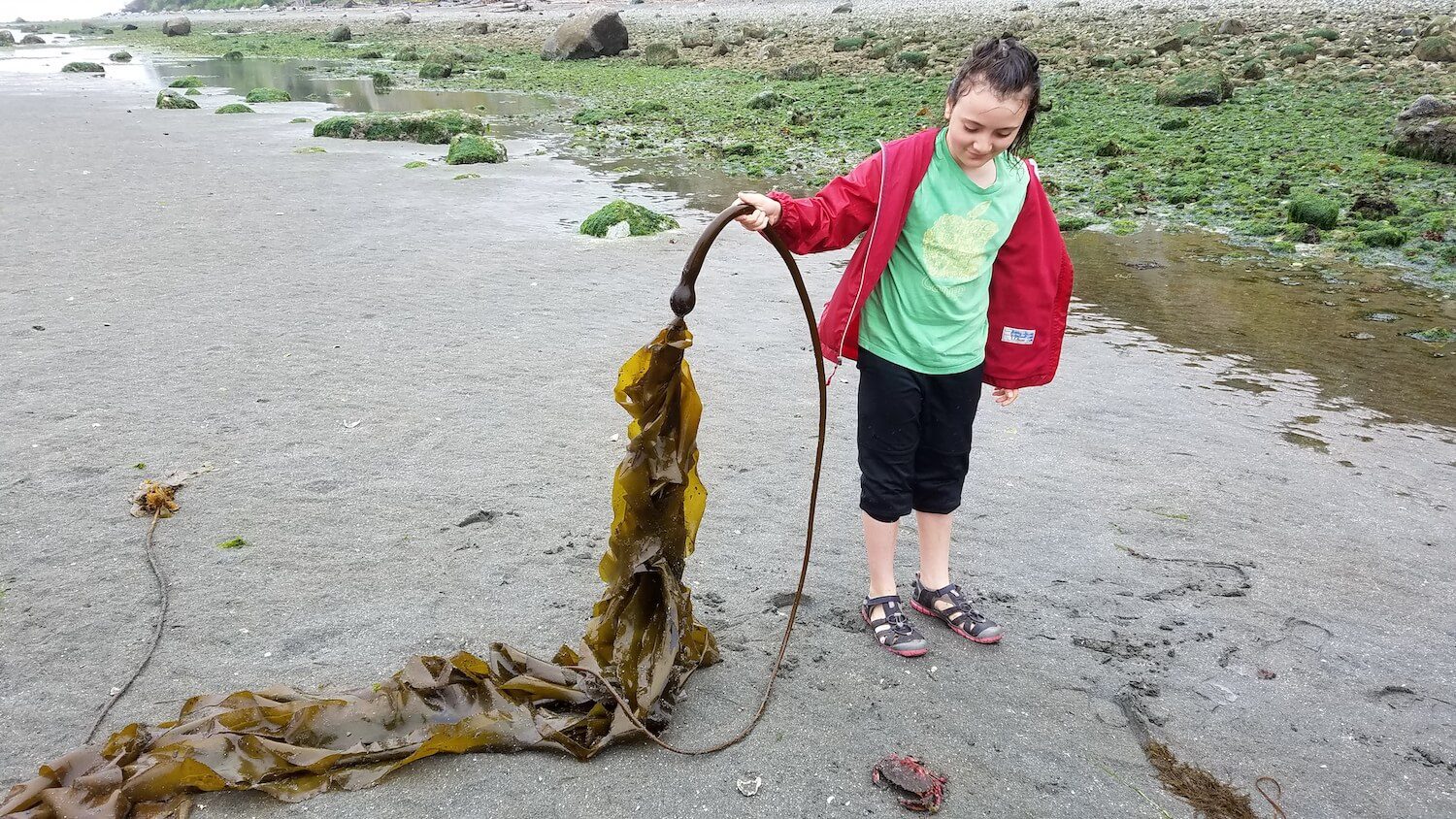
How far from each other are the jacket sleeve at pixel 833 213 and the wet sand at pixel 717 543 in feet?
Answer: 4.20

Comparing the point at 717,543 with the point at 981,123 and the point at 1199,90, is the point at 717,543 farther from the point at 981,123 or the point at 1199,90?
the point at 1199,90

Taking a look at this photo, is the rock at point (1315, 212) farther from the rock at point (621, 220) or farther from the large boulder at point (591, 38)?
the large boulder at point (591, 38)

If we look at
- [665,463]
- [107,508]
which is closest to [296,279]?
[107,508]

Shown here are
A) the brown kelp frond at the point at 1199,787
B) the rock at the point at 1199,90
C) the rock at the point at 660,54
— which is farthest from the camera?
the rock at the point at 660,54

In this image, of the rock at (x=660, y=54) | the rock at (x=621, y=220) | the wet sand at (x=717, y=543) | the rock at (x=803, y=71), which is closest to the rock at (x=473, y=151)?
the rock at (x=621, y=220)

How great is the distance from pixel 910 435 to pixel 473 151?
10.5m

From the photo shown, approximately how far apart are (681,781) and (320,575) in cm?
157

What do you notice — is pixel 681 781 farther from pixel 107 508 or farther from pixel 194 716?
pixel 107 508

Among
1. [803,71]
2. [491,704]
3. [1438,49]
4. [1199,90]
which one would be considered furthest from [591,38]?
[491,704]

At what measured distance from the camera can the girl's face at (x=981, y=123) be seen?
7.96 feet

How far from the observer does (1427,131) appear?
969cm

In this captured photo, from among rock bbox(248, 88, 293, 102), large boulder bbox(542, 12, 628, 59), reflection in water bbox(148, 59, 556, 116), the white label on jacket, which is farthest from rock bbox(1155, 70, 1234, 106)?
large boulder bbox(542, 12, 628, 59)

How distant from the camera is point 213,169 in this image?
1091 centimetres

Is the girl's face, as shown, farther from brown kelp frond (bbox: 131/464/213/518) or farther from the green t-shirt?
brown kelp frond (bbox: 131/464/213/518)
